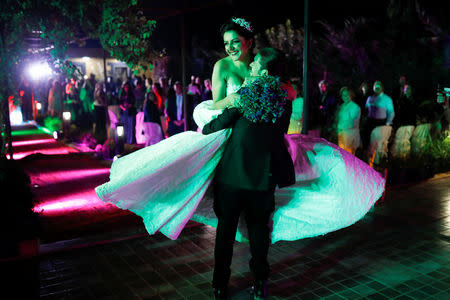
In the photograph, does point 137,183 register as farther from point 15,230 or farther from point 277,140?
point 15,230

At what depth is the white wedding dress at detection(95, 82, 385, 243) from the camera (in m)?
3.29

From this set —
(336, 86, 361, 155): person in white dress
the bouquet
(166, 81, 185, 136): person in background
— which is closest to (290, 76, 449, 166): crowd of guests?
(336, 86, 361, 155): person in white dress

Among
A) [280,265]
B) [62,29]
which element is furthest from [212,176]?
[62,29]

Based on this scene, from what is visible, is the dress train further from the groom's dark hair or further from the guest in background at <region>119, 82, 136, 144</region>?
the guest in background at <region>119, 82, 136, 144</region>

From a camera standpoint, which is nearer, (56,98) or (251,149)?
(251,149)

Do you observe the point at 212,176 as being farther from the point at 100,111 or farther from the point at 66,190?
the point at 100,111

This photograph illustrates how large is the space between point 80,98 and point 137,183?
605 inches

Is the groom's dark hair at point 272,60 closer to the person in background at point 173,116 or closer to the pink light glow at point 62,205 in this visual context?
the pink light glow at point 62,205

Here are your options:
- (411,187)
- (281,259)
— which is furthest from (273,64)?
(411,187)

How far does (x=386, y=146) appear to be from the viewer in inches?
353

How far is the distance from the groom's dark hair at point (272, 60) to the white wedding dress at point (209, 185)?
1.37 ft

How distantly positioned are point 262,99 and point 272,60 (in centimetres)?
32

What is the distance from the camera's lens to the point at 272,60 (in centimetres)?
309

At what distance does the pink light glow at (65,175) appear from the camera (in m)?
8.46
